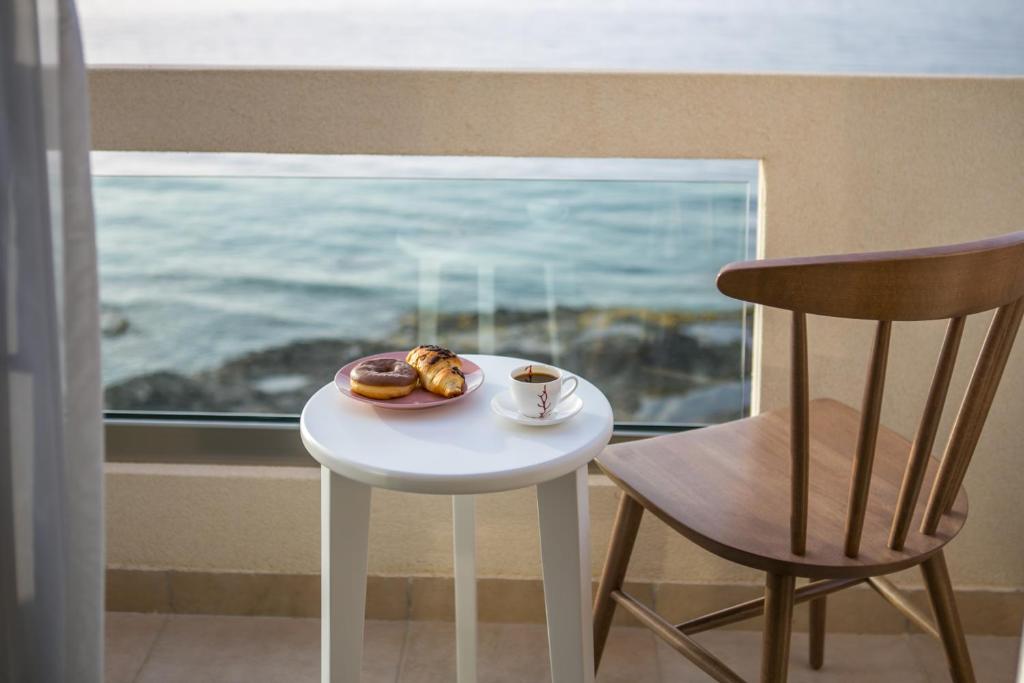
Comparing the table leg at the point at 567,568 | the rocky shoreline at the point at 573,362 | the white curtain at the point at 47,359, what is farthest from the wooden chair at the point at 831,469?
the white curtain at the point at 47,359

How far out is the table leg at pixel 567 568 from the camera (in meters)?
1.26

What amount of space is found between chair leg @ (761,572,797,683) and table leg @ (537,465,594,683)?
0.79 feet

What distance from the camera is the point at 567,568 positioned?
1.27 meters

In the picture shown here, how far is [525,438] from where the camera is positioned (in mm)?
1259

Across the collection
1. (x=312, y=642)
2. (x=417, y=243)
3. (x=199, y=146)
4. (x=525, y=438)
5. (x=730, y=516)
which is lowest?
(x=312, y=642)

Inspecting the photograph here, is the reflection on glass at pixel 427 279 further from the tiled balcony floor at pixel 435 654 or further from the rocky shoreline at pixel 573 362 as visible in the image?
the tiled balcony floor at pixel 435 654

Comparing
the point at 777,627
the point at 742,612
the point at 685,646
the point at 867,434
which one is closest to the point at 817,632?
the point at 742,612

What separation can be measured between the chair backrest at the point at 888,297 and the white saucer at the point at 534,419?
29cm

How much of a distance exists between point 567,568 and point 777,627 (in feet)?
0.98

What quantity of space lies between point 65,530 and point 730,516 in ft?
2.85

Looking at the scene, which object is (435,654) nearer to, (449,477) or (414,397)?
(414,397)

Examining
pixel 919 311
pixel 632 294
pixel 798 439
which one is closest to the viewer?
pixel 919 311

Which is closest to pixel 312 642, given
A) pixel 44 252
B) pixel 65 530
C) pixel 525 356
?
pixel 525 356

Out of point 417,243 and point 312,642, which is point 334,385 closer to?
point 417,243
